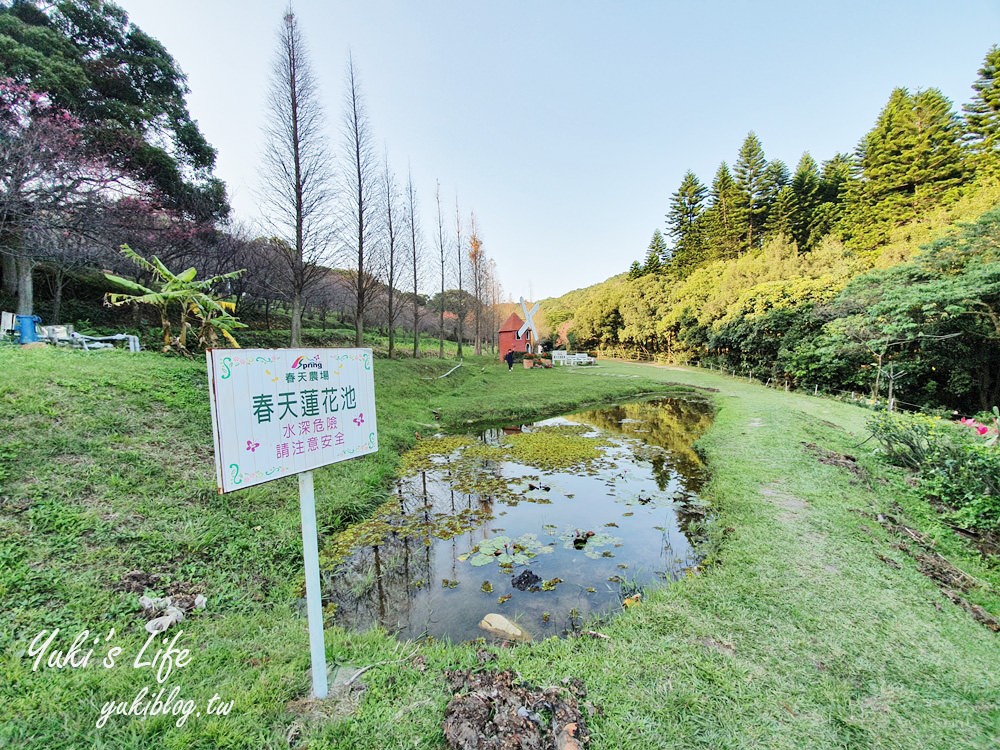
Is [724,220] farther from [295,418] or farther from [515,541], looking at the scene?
[295,418]

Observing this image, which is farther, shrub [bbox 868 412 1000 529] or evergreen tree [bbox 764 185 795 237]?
evergreen tree [bbox 764 185 795 237]

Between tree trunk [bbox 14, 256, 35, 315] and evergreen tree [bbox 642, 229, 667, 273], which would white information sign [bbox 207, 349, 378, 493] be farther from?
evergreen tree [bbox 642, 229, 667, 273]

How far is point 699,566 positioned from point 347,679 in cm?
385

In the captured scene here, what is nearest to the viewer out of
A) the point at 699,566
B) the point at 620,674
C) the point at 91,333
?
the point at 620,674

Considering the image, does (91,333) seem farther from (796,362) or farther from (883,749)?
(796,362)

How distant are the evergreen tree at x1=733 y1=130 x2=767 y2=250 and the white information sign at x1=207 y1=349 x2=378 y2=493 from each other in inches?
1674

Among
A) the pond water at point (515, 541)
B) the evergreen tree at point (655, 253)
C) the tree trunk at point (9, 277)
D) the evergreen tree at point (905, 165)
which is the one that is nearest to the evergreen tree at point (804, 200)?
the evergreen tree at point (905, 165)

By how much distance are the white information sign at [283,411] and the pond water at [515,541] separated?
7.31 ft

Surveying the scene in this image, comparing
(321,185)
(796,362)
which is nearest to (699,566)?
(321,185)

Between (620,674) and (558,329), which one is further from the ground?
(558,329)

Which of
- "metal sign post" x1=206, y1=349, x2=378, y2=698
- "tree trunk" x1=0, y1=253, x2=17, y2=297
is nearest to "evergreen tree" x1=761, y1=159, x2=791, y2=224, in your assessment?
"metal sign post" x1=206, y1=349, x2=378, y2=698

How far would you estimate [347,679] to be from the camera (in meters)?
2.44

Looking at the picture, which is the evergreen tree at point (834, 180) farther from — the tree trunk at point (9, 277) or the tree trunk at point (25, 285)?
the tree trunk at point (9, 277)

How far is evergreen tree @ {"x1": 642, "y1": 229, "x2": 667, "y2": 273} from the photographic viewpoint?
4666 cm
